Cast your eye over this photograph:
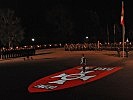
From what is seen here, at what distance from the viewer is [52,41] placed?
73812 mm

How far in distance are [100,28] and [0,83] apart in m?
69.9

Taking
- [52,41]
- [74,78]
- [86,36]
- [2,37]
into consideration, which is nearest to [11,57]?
[2,37]

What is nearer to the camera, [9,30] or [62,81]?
[62,81]

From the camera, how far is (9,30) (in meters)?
55.4

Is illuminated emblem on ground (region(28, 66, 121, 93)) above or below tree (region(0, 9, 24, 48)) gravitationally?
below

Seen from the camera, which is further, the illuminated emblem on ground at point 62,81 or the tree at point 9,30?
the tree at point 9,30

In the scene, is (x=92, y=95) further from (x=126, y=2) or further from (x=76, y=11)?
(x=126, y=2)

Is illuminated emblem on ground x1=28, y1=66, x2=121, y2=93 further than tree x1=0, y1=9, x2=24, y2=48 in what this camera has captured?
No

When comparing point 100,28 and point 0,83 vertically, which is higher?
point 100,28

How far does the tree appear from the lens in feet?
181

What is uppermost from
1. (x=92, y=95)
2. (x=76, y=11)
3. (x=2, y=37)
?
(x=76, y=11)

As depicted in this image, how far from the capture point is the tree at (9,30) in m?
55.3

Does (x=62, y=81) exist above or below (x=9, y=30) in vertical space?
below

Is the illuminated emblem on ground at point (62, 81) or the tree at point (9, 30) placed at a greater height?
the tree at point (9, 30)
